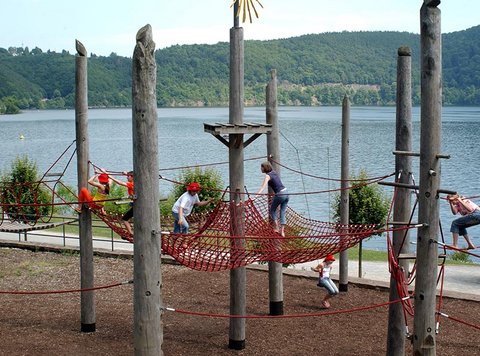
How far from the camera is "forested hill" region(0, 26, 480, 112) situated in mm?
117438

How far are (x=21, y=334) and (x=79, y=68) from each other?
11.0 ft

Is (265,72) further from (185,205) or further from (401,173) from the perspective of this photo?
(401,173)

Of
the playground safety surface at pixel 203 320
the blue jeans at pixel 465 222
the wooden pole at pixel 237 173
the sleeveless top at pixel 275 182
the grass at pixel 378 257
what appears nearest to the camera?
the wooden pole at pixel 237 173

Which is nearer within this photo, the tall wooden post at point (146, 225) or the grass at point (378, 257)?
the tall wooden post at point (146, 225)

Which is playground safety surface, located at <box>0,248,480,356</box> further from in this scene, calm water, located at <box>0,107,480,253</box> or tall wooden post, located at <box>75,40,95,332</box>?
calm water, located at <box>0,107,480,253</box>

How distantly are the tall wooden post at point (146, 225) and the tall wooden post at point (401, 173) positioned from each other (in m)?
2.77

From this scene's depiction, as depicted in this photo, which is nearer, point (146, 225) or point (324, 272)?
point (146, 225)

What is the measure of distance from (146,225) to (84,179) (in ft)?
11.6

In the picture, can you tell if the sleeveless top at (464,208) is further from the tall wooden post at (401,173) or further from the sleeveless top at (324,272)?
the tall wooden post at (401,173)

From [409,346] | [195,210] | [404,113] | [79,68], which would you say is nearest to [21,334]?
[79,68]

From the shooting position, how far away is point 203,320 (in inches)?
442

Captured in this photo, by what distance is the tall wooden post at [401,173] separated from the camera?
874cm

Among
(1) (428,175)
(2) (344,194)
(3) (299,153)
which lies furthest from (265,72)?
(1) (428,175)

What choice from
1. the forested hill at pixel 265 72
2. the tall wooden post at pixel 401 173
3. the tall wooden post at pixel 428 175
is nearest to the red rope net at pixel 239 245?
the tall wooden post at pixel 401 173
